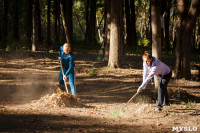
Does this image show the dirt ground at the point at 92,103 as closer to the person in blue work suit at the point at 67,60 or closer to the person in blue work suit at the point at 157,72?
the person in blue work suit at the point at 157,72

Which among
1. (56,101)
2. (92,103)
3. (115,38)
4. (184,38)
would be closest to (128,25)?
(115,38)

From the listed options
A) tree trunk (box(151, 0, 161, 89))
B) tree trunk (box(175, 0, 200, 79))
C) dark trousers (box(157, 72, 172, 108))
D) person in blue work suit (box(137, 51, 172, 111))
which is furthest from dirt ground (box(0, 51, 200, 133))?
tree trunk (box(151, 0, 161, 89))

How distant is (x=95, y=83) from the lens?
13.2m

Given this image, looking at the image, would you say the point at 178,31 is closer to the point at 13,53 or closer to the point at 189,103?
the point at 189,103

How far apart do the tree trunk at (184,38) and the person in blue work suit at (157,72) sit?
558cm

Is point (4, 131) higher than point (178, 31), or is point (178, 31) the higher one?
point (178, 31)

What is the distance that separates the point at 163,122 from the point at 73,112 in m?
2.45

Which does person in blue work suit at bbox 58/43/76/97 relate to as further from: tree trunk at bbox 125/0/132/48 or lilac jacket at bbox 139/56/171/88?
tree trunk at bbox 125/0/132/48

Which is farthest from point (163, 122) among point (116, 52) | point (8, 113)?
point (116, 52)

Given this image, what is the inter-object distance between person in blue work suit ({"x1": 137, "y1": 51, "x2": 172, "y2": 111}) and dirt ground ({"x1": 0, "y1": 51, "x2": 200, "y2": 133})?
52cm

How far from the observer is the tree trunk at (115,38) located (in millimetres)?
15922

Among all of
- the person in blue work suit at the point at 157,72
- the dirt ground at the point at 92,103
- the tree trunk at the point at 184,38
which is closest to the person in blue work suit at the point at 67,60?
the dirt ground at the point at 92,103

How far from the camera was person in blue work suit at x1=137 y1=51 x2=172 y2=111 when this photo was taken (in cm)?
743

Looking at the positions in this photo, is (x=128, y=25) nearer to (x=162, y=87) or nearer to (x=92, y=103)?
(x=92, y=103)
